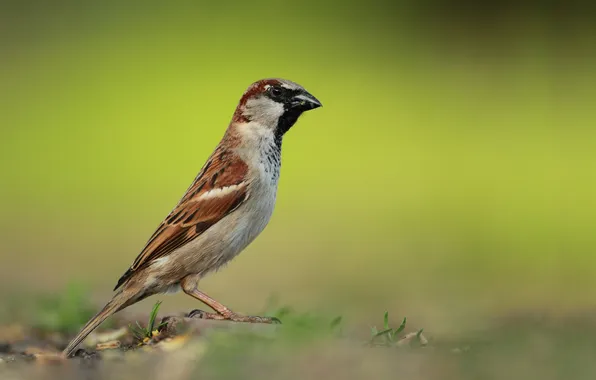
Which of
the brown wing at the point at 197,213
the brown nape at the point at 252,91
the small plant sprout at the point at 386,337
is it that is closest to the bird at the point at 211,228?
the brown wing at the point at 197,213

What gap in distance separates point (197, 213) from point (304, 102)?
73cm

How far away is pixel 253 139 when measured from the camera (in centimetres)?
469

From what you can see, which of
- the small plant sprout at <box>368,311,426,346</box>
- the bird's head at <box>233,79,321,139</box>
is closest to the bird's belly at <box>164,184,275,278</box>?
the bird's head at <box>233,79,321,139</box>

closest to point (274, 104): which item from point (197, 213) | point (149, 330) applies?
point (197, 213)

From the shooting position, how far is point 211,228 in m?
4.53

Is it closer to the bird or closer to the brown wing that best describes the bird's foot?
the bird

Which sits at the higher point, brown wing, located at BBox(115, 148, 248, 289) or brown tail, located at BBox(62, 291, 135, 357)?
brown wing, located at BBox(115, 148, 248, 289)

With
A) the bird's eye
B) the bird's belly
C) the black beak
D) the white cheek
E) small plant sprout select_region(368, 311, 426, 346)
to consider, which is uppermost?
the bird's eye

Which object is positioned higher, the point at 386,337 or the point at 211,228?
the point at 211,228

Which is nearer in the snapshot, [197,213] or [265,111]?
[197,213]

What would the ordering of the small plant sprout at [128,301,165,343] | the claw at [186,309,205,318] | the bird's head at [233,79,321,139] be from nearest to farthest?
the small plant sprout at [128,301,165,343] < the claw at [186,309,205,318] < the bird's head at [233,79,321,139]

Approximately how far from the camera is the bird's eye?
4719 mm

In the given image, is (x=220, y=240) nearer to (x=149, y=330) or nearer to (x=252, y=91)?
(x=149, y=330)

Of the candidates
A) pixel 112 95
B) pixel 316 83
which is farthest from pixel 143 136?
pixel 316 83
